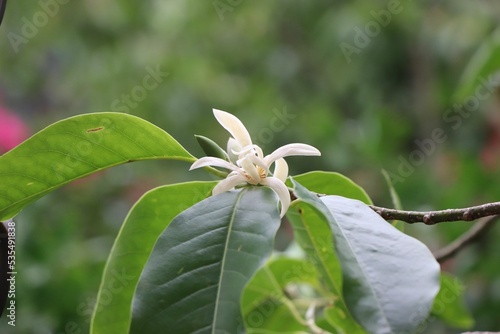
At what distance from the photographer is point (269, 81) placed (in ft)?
9.39

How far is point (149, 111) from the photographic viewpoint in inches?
94.1

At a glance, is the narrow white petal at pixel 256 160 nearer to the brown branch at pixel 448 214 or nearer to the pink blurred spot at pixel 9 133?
the brown branch at pixel 448 214

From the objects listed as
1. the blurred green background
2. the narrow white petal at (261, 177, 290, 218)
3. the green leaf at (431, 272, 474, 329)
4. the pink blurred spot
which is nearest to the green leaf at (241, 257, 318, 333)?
the green leaf at (431, 272, 474, 329)

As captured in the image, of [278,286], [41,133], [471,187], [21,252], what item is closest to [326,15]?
[471,187]

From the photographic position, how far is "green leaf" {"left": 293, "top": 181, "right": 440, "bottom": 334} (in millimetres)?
342

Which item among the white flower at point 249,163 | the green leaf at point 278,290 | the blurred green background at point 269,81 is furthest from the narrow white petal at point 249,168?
the blurred green background at point 269,81

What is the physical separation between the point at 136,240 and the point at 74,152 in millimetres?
87

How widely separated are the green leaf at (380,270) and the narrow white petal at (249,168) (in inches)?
1.9

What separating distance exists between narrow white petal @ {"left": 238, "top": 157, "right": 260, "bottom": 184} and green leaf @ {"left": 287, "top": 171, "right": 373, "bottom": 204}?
3.3 inches

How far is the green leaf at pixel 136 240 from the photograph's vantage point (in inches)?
20.9

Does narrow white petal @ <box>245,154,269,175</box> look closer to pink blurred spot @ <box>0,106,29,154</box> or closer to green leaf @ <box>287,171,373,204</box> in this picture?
green leaf @ <box>287,171,373,204</box>

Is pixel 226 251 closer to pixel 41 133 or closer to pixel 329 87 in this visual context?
pixel 41 133

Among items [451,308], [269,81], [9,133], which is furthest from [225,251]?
[269,81]

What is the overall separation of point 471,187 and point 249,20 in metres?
1.67
